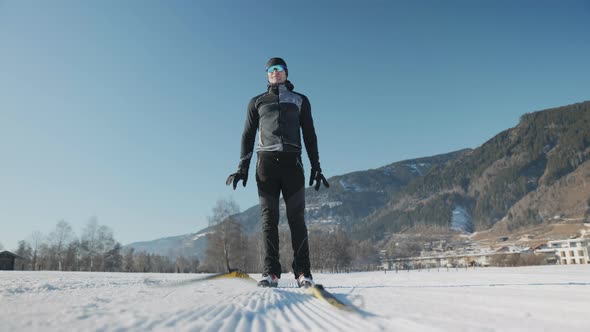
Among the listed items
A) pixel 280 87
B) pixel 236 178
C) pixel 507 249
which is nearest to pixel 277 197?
pixel 236 178

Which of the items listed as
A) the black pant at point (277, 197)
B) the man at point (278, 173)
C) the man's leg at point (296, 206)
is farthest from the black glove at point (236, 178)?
the man's leg at point (296, 206)

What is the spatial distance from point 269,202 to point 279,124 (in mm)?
816

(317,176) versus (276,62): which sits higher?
(276,62)

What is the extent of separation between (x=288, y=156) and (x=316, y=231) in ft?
316

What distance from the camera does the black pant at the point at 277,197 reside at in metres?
3.63

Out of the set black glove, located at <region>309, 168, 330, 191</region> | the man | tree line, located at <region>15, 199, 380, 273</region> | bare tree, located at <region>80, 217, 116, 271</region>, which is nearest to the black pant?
the man

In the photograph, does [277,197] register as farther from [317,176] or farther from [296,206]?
[317,176]

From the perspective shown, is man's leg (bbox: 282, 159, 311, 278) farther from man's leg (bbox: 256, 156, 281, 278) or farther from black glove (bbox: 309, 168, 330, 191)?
black glove (bbox: 309, 168, 330, 191)

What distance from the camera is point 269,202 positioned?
11.9ft

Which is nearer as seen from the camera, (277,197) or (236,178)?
(277,197)

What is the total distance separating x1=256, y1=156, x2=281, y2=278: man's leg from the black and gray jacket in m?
0.19

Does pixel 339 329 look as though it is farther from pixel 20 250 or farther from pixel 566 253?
pixel 566 253

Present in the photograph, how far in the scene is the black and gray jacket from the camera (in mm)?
3740

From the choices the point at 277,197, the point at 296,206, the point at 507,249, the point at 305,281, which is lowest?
the point at 507,249
